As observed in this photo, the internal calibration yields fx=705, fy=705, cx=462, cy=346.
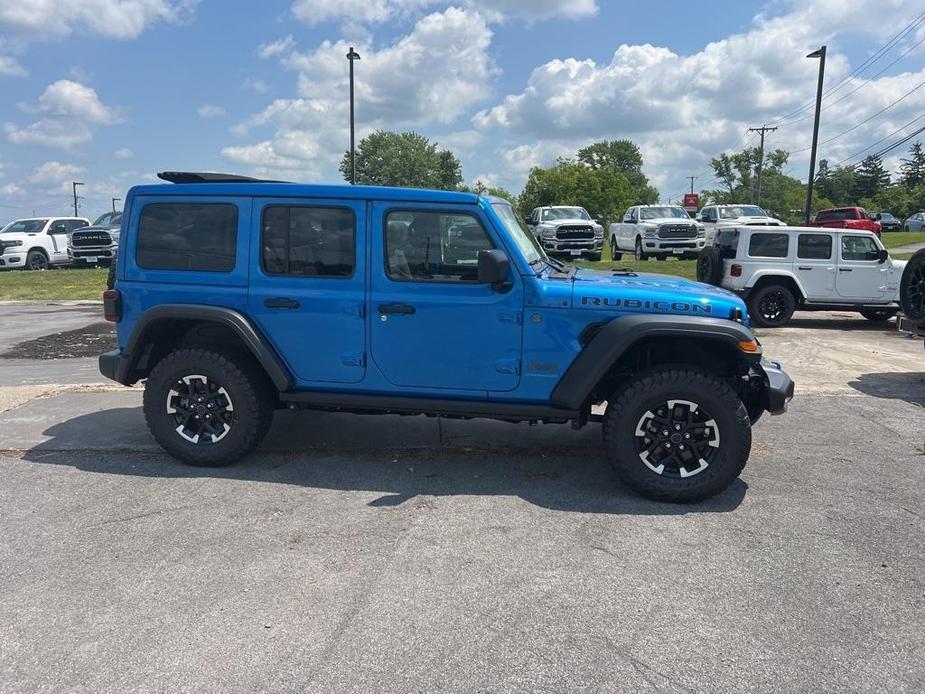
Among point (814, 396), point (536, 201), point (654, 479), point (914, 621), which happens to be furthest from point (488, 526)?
point (536, 201)

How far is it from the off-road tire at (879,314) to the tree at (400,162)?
4153 centimetres

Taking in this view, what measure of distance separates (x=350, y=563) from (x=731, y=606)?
181 centimetres

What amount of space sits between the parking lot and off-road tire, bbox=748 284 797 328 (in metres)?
6.54

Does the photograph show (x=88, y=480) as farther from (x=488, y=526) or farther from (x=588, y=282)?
(x=588, y=282)

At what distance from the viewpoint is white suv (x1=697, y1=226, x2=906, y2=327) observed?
1213 cm

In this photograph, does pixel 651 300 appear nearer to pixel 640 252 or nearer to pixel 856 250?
pixel 856 250

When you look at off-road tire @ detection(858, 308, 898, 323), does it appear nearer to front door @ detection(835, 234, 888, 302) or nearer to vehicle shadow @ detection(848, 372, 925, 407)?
front door @ detection(835, 234, 888, 302)

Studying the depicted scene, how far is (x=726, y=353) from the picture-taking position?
4.50 meters

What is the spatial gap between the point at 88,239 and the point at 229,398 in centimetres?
1994

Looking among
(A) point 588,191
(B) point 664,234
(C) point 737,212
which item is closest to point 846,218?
(C) point 737,212

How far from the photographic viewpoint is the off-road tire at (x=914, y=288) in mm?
7855

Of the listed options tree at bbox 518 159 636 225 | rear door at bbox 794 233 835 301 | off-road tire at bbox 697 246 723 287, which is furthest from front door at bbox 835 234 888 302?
tree at bbox 518 159 636 225

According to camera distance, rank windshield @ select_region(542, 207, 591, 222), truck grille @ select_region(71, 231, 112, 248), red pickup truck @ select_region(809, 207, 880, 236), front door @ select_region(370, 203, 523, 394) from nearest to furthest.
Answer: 1. front door @ select_region(370, 203, 523, 394)
2. truck grille @ select_region(71, 231, 112, 248)
3. windshield @ select_region(542, 207, 591, 222)
4. red pickup truck @ select_region(809, 207, 880, 236)

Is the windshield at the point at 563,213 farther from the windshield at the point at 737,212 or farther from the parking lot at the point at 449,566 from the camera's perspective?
the parking lot at the point at 449,566
